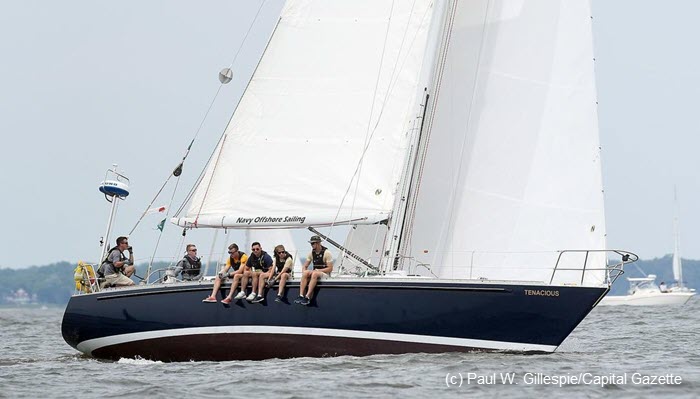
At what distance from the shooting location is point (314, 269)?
1981 centimetres

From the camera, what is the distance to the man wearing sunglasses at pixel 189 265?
2181cm

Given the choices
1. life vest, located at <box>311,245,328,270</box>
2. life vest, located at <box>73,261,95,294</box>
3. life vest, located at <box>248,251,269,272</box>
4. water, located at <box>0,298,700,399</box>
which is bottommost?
water, located at <box>0,298,700,399</box>

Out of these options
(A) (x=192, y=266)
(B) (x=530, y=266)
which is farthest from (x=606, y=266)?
(A) (x=192, y=266)

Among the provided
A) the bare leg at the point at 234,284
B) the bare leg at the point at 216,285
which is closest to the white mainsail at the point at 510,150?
the bare leg at the point at 234,284

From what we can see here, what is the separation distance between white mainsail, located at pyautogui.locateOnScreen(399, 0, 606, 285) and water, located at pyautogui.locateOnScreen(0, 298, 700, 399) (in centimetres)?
196

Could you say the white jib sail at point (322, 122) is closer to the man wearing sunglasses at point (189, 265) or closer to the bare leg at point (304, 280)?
the man wearing sunglasses at point (189, 265)

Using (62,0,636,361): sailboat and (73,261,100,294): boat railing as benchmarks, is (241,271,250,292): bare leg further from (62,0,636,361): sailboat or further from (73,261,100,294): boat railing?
(73,261,100,294): boat railing

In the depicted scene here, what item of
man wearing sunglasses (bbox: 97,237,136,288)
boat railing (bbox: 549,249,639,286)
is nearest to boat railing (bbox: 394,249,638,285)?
boat railing (bbox: 549,249,639,286)

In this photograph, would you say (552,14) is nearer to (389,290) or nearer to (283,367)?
(389,290)

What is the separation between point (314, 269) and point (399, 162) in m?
2.44

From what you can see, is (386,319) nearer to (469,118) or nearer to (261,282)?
(261,282)

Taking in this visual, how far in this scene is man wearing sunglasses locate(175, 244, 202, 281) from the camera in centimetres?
2181

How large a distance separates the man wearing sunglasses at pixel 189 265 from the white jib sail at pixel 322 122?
1.99 ft

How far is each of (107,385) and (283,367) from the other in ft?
8.38
